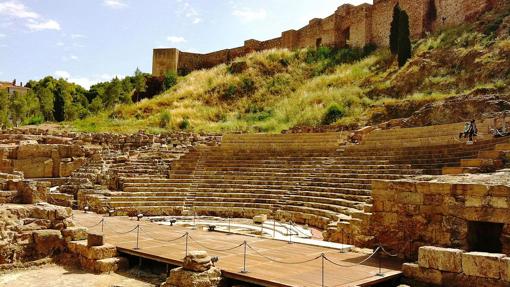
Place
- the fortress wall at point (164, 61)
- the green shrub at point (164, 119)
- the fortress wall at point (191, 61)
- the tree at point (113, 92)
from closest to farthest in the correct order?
the green shrub at point (164, 119)
the tree at point (113, 92)
the fortress wall at point (164, 61)
the fortress wall at point (191, 61)

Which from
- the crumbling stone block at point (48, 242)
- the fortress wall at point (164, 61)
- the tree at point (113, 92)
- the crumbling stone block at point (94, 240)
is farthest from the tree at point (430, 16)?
the crumbling stone block at point (48, 242)

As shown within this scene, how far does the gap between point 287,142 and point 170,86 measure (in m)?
23.2

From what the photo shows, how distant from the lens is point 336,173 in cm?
1670

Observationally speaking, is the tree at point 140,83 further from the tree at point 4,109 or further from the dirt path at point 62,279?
the dirt path at point 62,279

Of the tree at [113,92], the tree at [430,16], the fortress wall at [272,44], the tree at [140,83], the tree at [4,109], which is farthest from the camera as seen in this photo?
the fortress wall at [272,44]

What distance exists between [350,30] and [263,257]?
33.9 metres

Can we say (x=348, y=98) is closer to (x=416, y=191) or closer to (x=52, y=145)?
(x=52, y=145)

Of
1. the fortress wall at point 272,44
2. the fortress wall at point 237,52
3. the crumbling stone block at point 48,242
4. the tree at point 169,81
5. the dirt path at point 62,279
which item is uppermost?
the fortress wall at point 272,44

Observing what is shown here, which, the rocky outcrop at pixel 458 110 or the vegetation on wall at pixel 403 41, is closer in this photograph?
the rocky outcrop at pixel 458 110

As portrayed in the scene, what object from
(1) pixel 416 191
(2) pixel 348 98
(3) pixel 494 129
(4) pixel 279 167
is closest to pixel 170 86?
(2) pixel 348 98

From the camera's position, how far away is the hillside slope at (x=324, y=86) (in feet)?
78.3

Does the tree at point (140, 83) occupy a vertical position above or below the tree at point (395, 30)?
below

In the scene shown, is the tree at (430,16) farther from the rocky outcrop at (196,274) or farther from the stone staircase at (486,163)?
the rocky outcrop at (196,274)

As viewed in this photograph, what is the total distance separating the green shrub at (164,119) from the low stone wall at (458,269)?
24.6 metres
